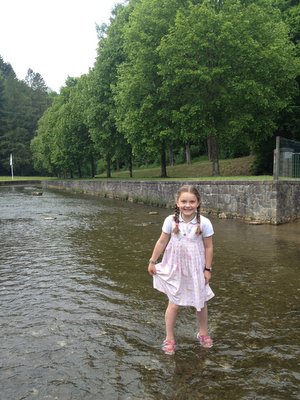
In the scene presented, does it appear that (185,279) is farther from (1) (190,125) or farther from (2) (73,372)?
(1) (190,125)

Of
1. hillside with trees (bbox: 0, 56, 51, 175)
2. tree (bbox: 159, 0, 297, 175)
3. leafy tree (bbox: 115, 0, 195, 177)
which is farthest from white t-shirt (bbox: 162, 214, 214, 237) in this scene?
hillside with trees (bbox: 0, 56, 51, 175)

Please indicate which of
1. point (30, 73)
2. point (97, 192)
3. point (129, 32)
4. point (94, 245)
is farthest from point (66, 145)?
point (30, 73)

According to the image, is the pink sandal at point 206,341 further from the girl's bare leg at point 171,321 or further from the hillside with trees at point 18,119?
the hillside with trees at point 18,119

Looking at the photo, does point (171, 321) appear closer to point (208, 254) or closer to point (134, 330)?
point (134, 330)

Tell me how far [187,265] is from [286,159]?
11.8 m

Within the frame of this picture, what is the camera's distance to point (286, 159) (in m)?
14.6

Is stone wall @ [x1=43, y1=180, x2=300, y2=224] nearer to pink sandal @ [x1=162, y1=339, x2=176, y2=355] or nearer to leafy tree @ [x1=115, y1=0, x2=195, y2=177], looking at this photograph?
leafy tree @ [x1=115, y1=0, x2=195, y2=177]

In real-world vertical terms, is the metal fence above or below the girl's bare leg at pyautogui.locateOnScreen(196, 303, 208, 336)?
above

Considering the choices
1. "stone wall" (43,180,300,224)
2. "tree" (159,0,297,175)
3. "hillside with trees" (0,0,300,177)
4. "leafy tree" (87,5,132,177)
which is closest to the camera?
"stone wall" (43,180,300,224)

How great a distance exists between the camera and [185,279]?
4141mm

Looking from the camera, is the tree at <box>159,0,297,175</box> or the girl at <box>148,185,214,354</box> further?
the tree at <box>159,0,297,175</box>

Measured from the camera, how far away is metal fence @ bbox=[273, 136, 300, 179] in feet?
45.7

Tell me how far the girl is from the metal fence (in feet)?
34.1

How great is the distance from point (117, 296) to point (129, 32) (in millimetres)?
23231
